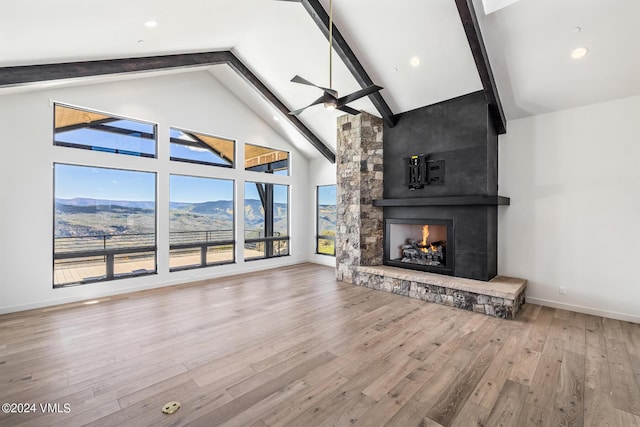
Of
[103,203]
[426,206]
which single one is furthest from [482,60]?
[103,203]

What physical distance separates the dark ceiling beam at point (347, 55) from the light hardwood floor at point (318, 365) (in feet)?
12.1

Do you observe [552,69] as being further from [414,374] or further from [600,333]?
[414,374]

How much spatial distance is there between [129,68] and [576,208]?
7.54 meters

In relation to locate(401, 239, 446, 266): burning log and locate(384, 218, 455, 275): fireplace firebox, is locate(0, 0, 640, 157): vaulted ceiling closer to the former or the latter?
locate(384, 218, 455, 275): fireplace firebox

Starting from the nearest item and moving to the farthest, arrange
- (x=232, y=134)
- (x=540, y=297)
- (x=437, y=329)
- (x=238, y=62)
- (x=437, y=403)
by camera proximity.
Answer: (x=437, y=403) < (x=437, y=329) < (x=540, y=297) < (x=238, y=62) < (x=232, y=134)

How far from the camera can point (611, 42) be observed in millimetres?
3361

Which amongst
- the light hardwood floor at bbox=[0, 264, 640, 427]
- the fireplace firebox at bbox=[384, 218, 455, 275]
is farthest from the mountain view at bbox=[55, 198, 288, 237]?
the fireplace firebox at bbox=[384, 218, 455, 275]

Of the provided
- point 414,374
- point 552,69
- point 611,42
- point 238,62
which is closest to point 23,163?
point 238,62

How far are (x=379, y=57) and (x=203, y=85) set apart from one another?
4.02 m

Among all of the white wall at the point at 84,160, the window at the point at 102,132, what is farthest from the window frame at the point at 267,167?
the window at the point at 102,132

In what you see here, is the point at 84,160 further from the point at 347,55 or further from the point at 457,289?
the point at 457,289

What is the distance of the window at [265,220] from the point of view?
23.6 ft

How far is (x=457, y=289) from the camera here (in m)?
4.41

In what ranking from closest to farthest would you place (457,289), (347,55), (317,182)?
(457,289), (347,55), (317,182)
